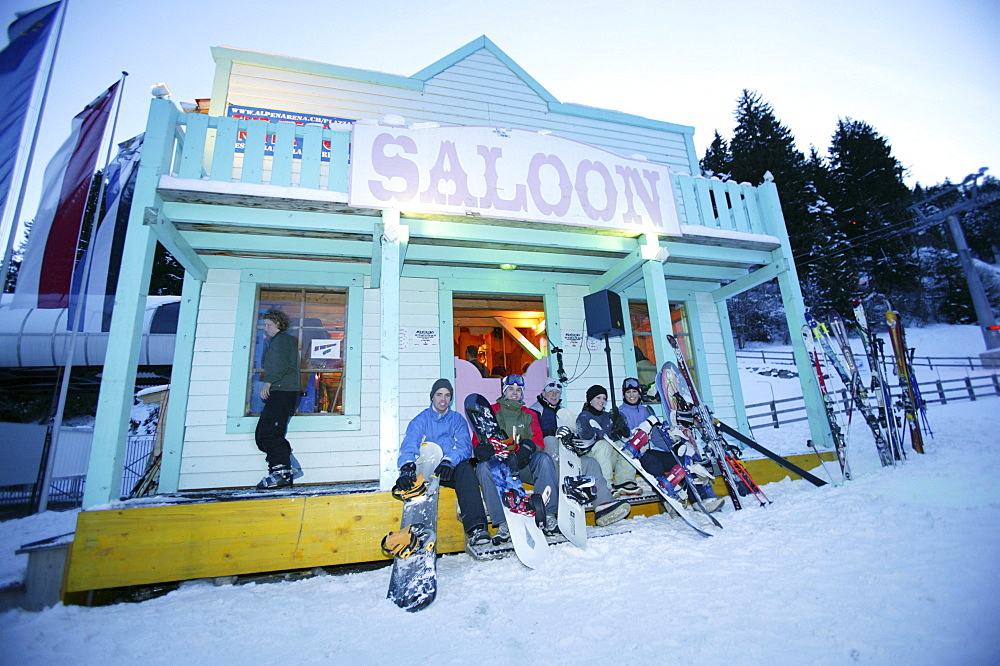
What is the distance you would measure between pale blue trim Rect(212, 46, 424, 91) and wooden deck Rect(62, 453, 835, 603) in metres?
5.13

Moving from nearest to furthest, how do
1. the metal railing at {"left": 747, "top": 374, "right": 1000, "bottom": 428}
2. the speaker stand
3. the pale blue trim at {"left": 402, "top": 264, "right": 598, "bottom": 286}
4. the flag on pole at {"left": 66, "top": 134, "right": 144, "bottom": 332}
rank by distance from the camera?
the speaker stand, the pale blue trim at {"left": 402, "top": 264, "right": 598, "bottom": 286}, the flag on pole at {"left": 66, "top": 134, "right": 144, "bottom": 332}, the metal railing at {"left": 747, "top": 374, "right": 1000, "bottom": 428}

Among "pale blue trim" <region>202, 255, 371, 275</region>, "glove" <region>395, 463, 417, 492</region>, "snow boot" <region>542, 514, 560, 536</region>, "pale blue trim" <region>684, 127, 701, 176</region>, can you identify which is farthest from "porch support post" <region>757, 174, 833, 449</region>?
"pale blue trim" <region>202, 255, 371, 275</region>

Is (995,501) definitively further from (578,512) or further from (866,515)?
(578,512)

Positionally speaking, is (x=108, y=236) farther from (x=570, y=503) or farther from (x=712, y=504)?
(x=712, y=504)

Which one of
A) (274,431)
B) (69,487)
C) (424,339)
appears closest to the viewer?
(274,431)

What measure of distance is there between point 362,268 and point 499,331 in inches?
143

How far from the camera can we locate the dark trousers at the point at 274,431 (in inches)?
148

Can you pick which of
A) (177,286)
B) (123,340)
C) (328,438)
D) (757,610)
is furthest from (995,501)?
(177,286)

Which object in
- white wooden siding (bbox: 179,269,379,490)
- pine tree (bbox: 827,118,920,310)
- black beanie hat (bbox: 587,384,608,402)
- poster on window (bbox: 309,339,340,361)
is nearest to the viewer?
black beanie hat (bbox: 587,384,608,402)

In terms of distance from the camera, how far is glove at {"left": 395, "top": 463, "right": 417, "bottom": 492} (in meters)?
2.66

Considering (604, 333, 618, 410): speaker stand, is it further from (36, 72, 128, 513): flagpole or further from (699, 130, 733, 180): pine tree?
(699, 130, 733, 180): pine tree

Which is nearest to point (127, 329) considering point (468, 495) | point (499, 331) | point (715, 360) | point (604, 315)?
point (468, 495)

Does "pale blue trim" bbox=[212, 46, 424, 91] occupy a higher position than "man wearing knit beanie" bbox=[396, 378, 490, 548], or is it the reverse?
"pale blue trim" bbox=[212, 46, 424, 91]

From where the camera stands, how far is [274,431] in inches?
148
